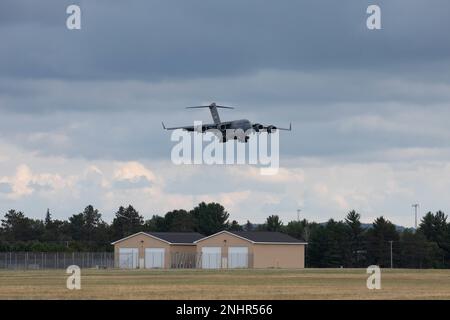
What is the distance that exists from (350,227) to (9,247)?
60.3 meters

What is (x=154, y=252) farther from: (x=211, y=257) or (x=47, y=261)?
(x=47, y=261)

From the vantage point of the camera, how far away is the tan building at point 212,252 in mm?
141375

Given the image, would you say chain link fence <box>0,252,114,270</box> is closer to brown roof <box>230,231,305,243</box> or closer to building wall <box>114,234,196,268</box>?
building wall <box>114,234,196,268</box>

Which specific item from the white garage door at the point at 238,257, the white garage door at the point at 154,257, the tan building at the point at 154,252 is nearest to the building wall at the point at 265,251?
the white garage door at the point at 238,257

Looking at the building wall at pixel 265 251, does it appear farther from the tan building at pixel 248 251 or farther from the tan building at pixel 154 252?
the tan building at pixel 154 252

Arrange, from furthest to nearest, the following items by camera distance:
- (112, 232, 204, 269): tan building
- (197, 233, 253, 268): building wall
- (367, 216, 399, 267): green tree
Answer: (367, 216, 399, 267): green tree < (197, 233, 253, 268): building wall < (112, 232, 204, 269): tan building

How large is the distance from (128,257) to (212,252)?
11072 mm

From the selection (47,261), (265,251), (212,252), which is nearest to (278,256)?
(265,251)

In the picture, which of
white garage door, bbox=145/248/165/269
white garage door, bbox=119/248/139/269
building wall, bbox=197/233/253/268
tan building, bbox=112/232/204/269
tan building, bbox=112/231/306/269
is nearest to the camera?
white garage door, bbox=145/248/165/269

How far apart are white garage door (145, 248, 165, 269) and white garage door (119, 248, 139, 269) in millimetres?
1438

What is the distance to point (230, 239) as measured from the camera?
14450 centimetres

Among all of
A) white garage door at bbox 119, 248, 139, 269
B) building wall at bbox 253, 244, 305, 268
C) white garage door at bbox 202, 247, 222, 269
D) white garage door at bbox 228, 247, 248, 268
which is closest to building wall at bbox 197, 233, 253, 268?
white garage door at bbox 228, 247, 248, 268

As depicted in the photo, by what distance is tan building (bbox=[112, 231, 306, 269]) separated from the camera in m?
141
